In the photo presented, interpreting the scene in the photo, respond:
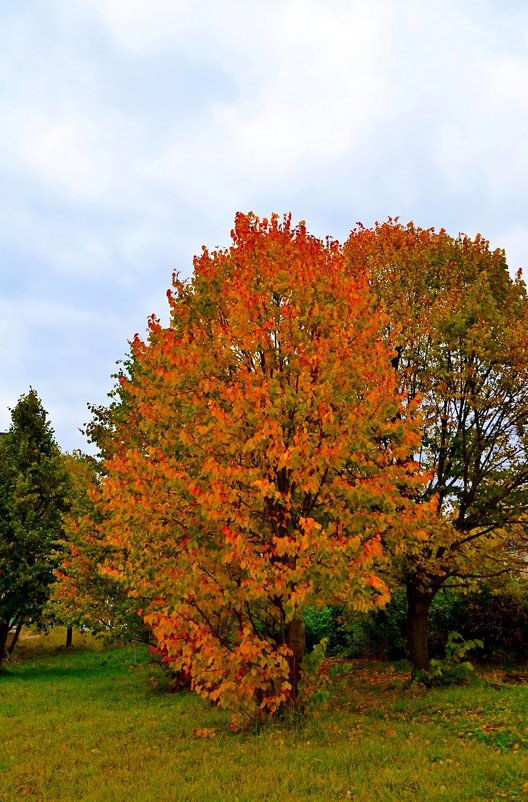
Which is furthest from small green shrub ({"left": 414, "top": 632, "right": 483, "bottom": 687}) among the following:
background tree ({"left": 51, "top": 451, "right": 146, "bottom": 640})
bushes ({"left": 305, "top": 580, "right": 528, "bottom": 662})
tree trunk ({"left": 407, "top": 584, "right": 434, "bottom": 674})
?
background tree ({"left": 51, "top": 451, "right": 146, "bottom": 640})

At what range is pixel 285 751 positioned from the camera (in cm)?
941

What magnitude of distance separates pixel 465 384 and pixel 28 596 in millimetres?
21454

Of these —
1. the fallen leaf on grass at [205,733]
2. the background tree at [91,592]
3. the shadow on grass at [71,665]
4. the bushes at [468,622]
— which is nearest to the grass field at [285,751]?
the fallen leaf on grass at [205,733]

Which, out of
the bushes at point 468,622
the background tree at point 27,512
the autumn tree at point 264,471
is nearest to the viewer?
the autumn tree at point 264,471

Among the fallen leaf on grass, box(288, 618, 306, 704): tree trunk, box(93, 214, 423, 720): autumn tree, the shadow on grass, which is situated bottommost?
the shadow on grass

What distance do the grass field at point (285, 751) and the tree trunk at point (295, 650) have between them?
2.32 feet

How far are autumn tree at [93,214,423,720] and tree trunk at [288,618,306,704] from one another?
3 centimetres

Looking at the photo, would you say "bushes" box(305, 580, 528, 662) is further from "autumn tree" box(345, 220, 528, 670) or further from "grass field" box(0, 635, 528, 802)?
"grass field" box(0, 635, 528, 802)

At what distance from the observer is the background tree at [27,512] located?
83.0 feet

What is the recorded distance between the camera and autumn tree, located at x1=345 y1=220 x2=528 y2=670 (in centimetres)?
1488

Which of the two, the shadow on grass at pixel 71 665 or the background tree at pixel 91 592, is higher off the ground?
the background tree at pixel 91 592

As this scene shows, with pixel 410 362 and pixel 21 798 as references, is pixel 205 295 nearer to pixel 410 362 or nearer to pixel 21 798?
pixel 410 362

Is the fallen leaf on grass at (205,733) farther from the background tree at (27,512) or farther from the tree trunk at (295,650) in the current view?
the background tree at (27,512)

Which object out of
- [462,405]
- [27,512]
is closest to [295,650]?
[462,405]
